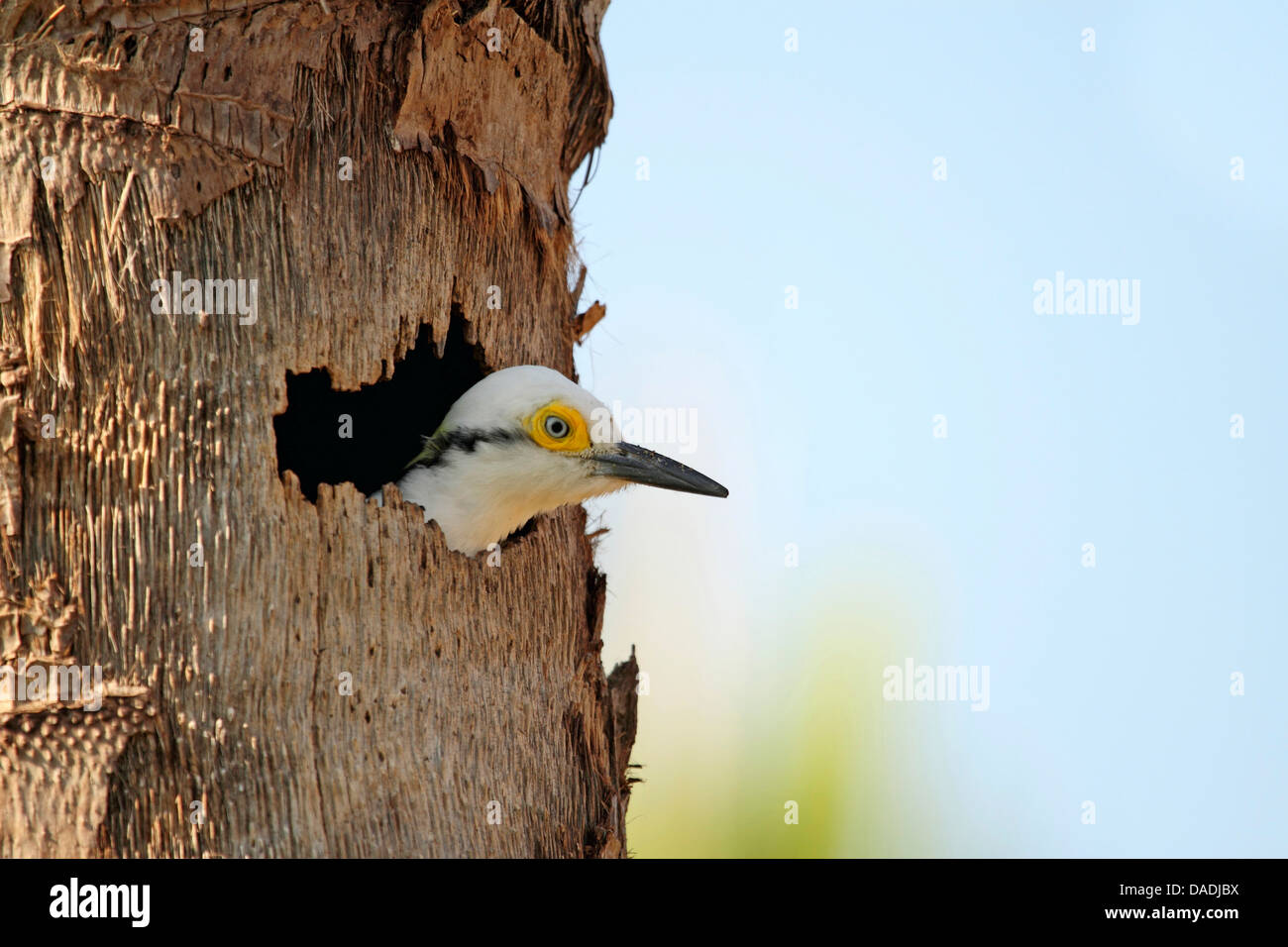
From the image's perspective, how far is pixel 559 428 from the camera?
17.2ft

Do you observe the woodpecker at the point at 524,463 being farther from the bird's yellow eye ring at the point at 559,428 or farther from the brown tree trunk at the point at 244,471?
the brown tree trunk at the point at 244,471

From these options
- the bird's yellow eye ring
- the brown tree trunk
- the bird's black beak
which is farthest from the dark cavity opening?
the bird's black beak

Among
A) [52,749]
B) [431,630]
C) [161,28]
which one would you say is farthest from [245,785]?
[161,28]

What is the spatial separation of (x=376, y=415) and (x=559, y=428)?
1.00m

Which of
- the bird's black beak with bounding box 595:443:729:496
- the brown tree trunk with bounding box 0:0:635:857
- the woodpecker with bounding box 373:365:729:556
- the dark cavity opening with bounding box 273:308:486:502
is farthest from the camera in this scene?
the bird's black beak with bounding box 595:443:729:496

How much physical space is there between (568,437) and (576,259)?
33.8 inches

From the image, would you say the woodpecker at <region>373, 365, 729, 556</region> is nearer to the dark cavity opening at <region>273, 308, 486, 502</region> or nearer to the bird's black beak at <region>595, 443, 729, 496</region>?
the bird's black beak at <region>595, 443, 729, 496</region>

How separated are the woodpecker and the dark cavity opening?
21 cm

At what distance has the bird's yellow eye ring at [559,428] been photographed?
5.19 m

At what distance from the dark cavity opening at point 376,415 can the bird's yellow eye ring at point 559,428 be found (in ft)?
0.93

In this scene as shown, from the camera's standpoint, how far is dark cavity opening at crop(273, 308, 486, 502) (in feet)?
16.4

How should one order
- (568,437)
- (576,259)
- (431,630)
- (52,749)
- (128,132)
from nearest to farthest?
1. (52,749)
2. (128,132)
3. (431,630)
4. (568,437)
5. (576,259)

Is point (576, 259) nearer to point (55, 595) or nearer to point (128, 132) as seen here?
point (128, 132)
